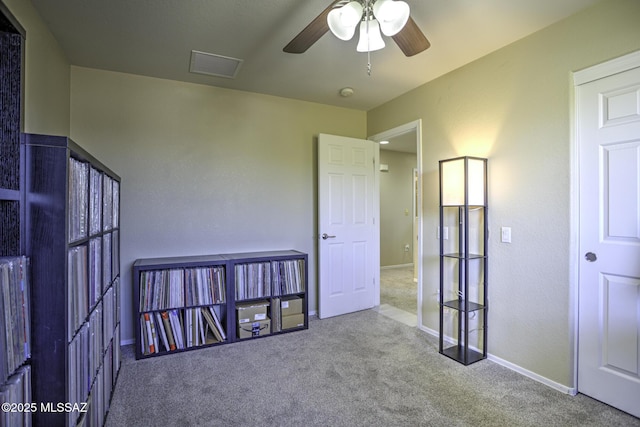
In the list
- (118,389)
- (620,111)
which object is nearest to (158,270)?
(118,389)

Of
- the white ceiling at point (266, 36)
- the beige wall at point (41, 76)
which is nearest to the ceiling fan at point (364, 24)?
the white ceiling at point (266, 36)

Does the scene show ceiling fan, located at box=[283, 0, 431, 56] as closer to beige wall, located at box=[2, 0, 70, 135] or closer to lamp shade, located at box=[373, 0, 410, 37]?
lamp shade, located at box=[373, 0, 410, 37]

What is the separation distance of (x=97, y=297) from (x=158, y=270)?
1.10 metres

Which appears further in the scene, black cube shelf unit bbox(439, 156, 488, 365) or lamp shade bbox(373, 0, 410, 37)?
black cube shelf unit bbox(439, 156, 488, 365)

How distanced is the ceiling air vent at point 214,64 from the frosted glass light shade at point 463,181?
2040mm

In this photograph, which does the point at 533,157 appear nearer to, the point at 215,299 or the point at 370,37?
the point at 370,37

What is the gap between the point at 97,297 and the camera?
1.70 metres

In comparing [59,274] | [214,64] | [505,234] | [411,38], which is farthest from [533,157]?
[59,274]

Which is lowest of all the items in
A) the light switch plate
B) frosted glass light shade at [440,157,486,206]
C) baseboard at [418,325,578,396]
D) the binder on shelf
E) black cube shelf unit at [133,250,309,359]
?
baseboard at [418,325,578,396]

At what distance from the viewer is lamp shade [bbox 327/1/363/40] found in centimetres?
154

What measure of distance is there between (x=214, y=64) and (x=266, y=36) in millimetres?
685

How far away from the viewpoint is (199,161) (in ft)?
10.6

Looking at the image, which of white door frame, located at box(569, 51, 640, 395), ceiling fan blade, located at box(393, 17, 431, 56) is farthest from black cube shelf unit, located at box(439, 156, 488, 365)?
ceiling fan blade, located at box(393, 17, 431, 56)

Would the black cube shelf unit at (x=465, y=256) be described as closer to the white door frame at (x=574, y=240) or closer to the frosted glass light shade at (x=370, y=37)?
the white door frame at (x=574, y=240)
